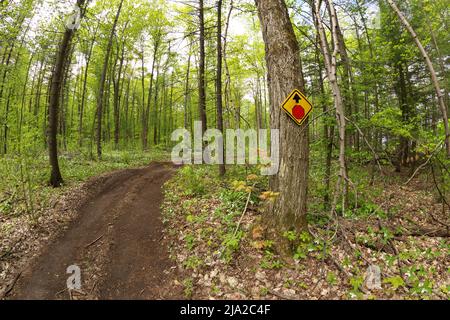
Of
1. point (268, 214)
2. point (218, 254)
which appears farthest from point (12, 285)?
point (268, 214)

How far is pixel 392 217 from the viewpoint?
235 inches

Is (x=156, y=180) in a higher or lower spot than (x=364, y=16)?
lower

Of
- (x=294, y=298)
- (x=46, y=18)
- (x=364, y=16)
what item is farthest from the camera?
(x=46, y=18)

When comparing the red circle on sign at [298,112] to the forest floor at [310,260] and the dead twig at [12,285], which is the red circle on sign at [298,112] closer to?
the forest floor at [310,260]

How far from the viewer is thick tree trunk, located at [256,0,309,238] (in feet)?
13.6

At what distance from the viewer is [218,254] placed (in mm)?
4715

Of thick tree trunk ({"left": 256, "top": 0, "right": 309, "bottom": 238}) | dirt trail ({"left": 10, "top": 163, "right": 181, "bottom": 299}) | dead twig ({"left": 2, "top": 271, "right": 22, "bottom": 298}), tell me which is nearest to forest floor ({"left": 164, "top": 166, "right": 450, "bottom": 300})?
thick tree trunk ({"left": 256, "top": 0, "right": 309, "bottom": 238})

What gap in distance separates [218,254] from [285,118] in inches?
110

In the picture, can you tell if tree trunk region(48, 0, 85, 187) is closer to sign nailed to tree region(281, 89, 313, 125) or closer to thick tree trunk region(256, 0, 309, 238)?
thick tree trunk region(256, 0, 309, 238)

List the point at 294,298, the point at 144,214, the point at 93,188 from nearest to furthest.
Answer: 1. the point at 294,298
2. the point at 144,214
3. the point at 93,188
